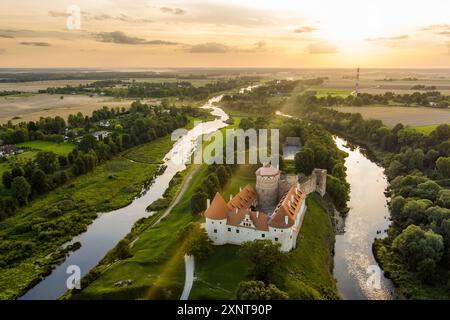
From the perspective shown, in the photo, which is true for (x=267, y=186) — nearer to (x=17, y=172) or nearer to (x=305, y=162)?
(x=305, y=162)

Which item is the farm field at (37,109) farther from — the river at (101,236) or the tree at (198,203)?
the tree at (198,203)

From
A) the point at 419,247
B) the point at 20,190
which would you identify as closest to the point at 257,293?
the point at 419,247

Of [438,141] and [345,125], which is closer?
[438,141]

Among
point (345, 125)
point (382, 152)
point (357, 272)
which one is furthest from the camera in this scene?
point (345, 125)

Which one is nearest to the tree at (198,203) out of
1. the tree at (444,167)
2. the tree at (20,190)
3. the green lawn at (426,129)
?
the tree at (20,190)

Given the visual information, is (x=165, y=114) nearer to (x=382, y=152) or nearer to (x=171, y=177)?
(x=171, y=177)

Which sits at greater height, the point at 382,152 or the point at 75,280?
the point at 382,152
